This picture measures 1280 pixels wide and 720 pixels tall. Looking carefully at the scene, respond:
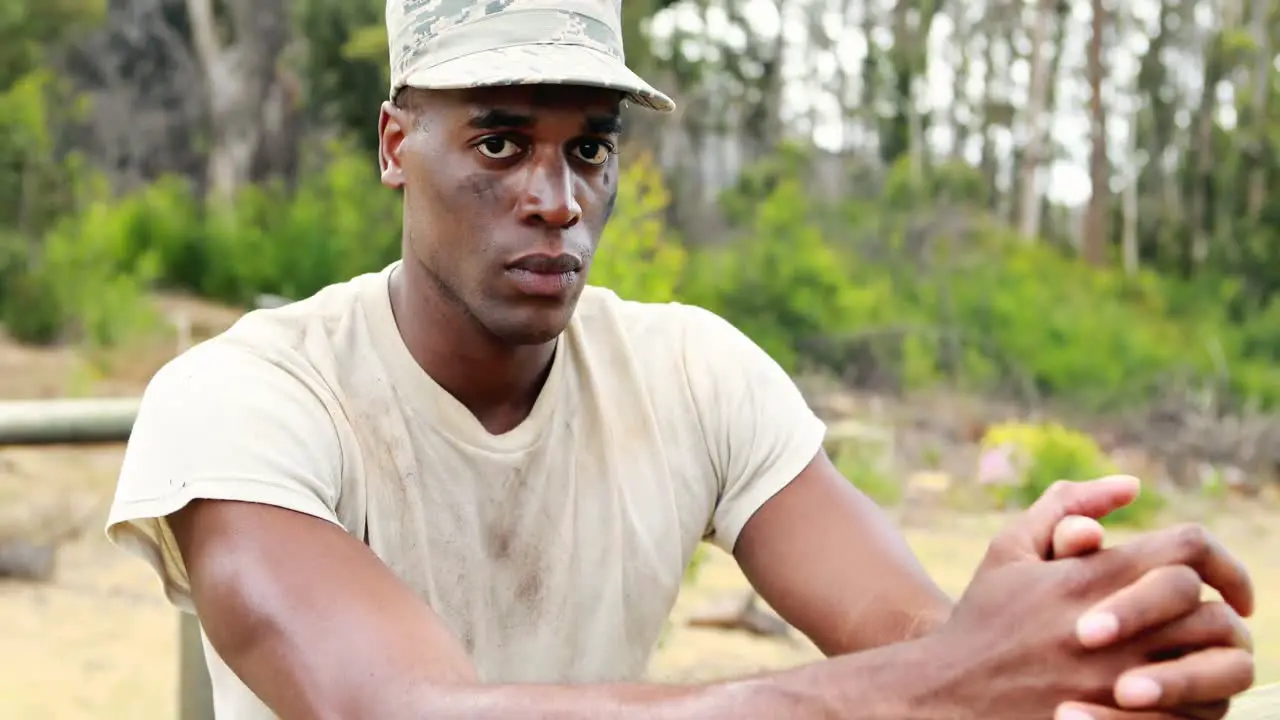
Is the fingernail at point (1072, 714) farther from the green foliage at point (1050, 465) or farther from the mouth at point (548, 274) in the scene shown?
the green foliage at point (1050, 465)

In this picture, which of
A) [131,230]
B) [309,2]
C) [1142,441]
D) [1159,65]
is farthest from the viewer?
[1159,65]

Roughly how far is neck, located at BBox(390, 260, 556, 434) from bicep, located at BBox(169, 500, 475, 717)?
0.35 metres

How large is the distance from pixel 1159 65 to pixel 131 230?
18.3m

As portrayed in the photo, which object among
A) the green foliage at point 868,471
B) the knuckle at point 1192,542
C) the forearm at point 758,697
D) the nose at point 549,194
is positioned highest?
the nose at point 549,194

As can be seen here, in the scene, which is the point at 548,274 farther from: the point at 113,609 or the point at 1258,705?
the point at 113,609

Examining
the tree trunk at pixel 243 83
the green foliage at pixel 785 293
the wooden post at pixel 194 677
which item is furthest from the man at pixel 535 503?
the tree trunk at pixel 243 83

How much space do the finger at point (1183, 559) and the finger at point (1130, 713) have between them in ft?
0.44

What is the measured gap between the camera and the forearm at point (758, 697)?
4.65ft

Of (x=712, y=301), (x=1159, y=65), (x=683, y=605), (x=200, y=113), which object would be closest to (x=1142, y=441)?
(x=712, y=301)

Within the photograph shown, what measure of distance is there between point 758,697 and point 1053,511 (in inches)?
16.2

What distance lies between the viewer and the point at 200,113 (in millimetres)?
18938

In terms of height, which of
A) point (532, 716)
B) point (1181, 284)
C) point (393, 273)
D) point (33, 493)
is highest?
point (393, 273)

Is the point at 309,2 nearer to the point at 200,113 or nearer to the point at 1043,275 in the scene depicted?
the point at 200,113

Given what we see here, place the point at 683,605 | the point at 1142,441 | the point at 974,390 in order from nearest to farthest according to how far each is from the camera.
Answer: the point at 683,605
the point at 1142,441
the point at 974,390
